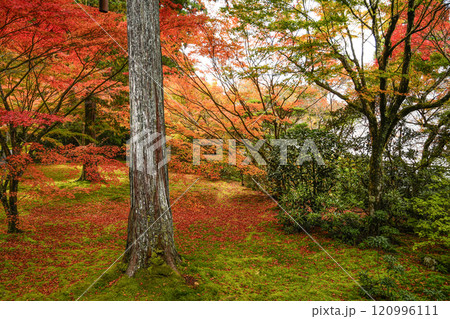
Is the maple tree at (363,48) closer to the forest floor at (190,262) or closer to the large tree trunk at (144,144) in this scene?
the forest floor at (190,262)

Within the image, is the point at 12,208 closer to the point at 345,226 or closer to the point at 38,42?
the point at 38,42

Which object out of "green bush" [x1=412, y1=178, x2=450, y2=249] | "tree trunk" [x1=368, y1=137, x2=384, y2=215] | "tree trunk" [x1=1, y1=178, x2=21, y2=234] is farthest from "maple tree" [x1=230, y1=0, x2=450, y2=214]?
"tree trunk" [x1=1, y1=178, x2=21, y2=234]

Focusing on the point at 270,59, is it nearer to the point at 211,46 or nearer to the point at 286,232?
the point at 211,46

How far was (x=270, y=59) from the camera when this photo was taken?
6.50 metres

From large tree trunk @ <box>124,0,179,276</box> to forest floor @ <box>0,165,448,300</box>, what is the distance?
29 centimetres

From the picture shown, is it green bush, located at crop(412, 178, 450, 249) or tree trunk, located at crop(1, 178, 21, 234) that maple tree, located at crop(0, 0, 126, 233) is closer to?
tree trunk, located at crop(1, 178, 21, 234)

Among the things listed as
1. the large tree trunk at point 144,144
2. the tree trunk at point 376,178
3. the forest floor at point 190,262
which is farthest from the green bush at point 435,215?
the large tree trunk at point 144,144

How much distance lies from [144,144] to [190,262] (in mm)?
2016

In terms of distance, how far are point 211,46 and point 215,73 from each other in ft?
2.43

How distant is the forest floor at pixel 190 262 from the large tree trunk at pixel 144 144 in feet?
0.96

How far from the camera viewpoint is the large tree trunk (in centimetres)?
308

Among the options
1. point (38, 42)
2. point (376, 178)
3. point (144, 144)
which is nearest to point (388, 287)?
point (376, 178)

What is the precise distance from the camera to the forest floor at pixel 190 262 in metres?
2.93

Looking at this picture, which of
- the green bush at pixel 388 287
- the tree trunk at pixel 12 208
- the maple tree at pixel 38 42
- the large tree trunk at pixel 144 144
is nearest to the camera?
the green bush at pixel 388 287
